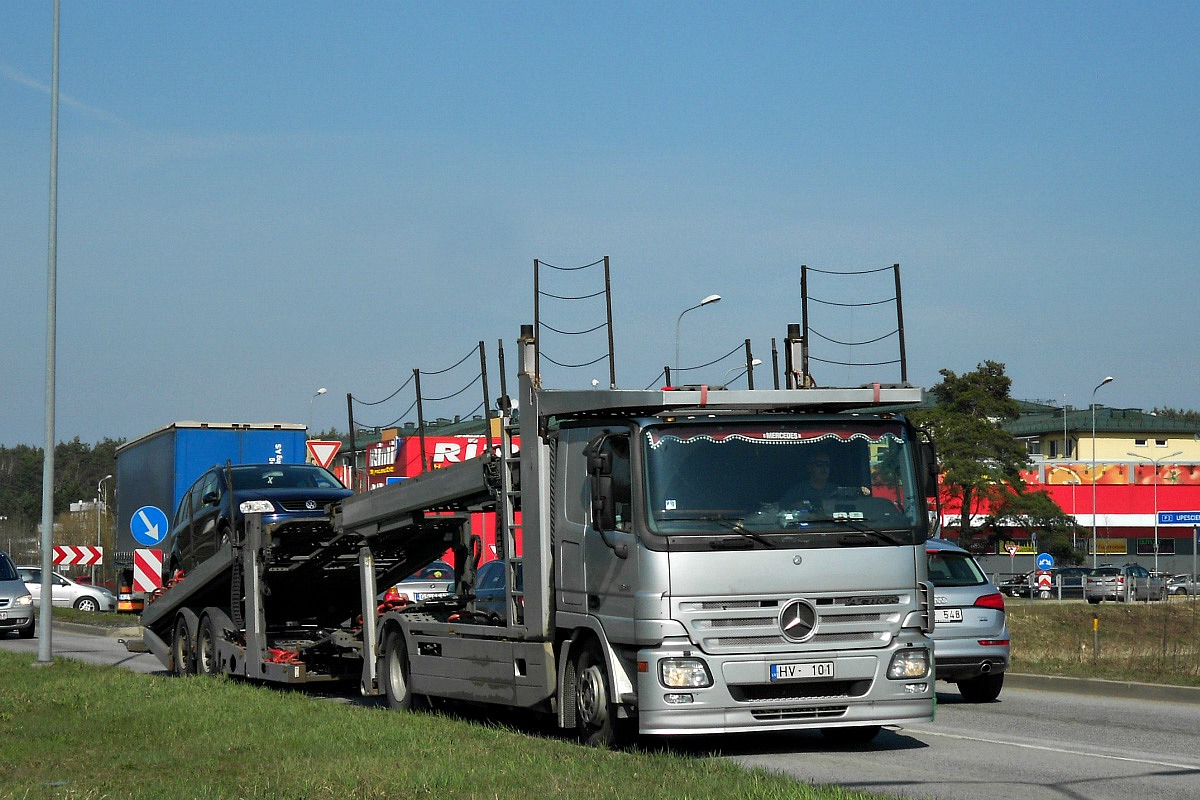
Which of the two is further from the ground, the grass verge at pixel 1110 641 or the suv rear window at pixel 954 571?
the suv rear window at pixel 954 571

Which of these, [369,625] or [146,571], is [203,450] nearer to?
[146,571]

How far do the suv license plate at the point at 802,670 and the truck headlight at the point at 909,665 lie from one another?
52cm

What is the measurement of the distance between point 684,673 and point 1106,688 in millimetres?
7974

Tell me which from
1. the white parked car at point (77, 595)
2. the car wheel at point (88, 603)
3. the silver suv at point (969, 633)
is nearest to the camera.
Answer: the silver suv at point (969, 633)

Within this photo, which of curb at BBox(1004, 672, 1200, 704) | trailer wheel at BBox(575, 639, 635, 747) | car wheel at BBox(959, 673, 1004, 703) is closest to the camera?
trailer wheel at BBox(575, 639, 635, 747)

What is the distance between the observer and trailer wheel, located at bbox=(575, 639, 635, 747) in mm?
10562

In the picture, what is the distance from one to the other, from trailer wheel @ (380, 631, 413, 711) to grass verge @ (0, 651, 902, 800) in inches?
28.1

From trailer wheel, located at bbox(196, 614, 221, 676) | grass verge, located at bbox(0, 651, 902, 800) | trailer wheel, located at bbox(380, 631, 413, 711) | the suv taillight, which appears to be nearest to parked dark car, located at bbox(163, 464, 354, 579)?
trailer wheel, located at bbox(196, 614, 221, 676)

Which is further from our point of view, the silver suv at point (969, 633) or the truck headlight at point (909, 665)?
the silver suv at point (969, 633)

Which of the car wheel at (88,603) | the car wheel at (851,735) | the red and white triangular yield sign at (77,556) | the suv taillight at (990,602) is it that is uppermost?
the red and white triangular yield sign at (77,556)

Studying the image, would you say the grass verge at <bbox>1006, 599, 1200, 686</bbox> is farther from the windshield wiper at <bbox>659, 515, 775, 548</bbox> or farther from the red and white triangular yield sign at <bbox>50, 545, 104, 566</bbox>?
the red and white triangular yield sign at <bbox>50, 545, 104, 566</bbox>

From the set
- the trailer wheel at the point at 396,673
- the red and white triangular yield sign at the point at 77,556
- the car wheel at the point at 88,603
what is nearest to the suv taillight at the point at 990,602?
the trailer wheel at the point at 396,673

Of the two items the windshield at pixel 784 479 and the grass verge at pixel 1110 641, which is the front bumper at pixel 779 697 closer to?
the windshield at pixel 784 479

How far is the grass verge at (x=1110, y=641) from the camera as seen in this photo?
18.2 meters
